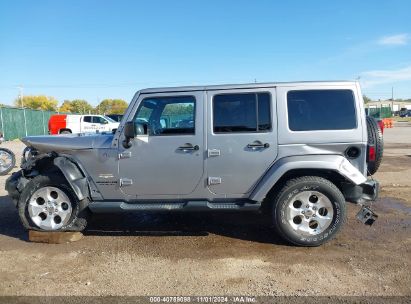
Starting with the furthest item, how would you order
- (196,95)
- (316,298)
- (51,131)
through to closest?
(51,131) → (196,95) → (316,298)

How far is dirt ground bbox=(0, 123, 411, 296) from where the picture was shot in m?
3.41

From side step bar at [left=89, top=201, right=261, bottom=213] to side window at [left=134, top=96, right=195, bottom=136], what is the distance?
0.93 metres

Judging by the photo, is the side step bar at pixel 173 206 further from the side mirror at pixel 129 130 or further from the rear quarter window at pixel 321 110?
the rear quarter window at pixel 321 110

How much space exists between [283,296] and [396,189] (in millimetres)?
5329

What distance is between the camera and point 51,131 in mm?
24016

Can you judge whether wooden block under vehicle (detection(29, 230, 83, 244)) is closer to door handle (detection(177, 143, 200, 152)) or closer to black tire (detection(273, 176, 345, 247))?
door handle (detection(177, 143, 200, 152))

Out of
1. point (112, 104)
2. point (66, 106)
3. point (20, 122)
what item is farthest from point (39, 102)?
point (20, 122)

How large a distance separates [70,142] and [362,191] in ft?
12.8

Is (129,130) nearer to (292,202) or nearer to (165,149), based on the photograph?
(165,149)

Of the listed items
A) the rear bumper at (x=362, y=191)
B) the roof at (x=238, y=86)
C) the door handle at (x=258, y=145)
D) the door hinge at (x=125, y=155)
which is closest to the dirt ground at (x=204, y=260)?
the rear bumper at (x=362, y=191)

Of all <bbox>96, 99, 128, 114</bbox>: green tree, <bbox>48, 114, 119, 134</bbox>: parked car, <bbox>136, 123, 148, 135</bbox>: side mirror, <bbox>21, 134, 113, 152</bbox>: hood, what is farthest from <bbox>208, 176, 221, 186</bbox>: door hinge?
<bbox>96, 99, 128, 114</bbox>: green tree

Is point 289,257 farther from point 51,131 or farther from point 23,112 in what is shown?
point 23,112

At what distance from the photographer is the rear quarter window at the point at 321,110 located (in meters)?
4.34

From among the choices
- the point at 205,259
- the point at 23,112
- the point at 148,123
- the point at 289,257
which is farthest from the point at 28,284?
the point at 23,112
